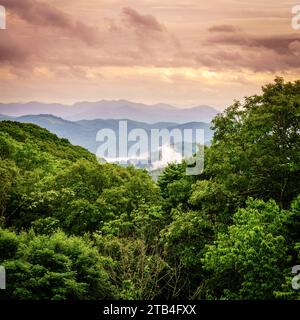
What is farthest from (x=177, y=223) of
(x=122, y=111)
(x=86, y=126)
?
(x=86, y=126)

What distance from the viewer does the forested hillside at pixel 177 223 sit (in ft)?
65.1

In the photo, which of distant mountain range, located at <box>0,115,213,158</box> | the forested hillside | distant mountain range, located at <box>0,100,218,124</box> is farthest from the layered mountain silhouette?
the forested hillside

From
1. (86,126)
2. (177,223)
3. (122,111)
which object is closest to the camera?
(177,223)

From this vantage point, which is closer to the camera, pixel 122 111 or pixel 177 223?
pixel 177 223

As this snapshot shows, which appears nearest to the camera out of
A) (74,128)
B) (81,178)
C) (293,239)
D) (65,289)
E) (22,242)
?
(65,289)

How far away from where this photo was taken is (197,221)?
1062 inches

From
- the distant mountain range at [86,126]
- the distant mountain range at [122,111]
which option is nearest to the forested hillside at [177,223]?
the distant mountain range at [122,111]

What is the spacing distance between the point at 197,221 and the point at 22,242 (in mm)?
9730

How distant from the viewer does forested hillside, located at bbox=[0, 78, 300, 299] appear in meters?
19.8

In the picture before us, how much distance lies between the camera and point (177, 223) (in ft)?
88.9

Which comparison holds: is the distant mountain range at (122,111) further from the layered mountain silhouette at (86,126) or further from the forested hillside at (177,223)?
the forested hillside at (177,223)

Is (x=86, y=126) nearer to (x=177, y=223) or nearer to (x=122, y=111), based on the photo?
(x=122, y=111)
